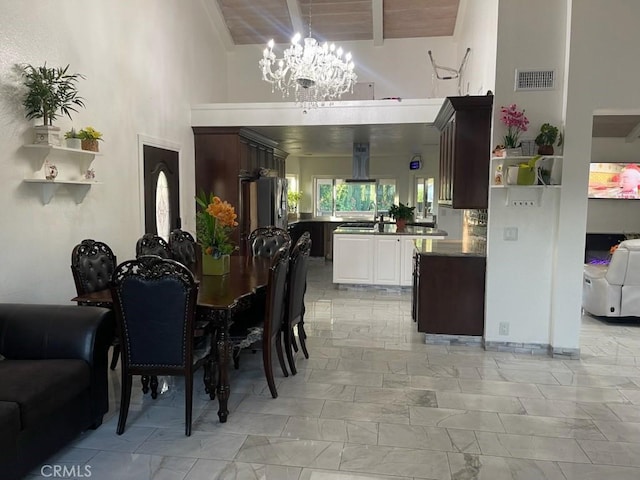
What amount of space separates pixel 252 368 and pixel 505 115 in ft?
10.1

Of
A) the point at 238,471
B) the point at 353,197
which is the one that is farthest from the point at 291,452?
the point at 353,197

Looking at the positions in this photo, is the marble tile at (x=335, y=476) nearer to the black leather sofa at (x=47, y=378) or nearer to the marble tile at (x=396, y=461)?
the marble tile at (x=396, y=461)

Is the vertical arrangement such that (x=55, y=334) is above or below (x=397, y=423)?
above

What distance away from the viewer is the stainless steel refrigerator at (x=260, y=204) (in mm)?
7164

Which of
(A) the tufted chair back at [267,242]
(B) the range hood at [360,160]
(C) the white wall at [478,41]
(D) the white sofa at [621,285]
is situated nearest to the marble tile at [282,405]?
(A) the tufted chair back at [267,242]

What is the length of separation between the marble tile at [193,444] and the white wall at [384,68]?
6.34 metres

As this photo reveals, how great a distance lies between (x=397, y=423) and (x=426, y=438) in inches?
9.1

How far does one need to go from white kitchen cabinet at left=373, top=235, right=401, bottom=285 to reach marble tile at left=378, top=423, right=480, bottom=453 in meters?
4.00

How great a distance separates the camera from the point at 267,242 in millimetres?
4918

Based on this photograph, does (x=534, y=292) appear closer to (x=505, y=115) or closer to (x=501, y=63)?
(x=505, y=115)

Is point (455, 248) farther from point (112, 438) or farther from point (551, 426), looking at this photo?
point (112, 438)

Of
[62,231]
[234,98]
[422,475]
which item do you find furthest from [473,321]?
[234,98]

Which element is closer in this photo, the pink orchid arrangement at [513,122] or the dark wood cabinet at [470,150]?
the pink orchid arrangement at [513,122]

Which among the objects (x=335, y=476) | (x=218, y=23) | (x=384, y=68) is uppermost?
(x=218, y=23)
